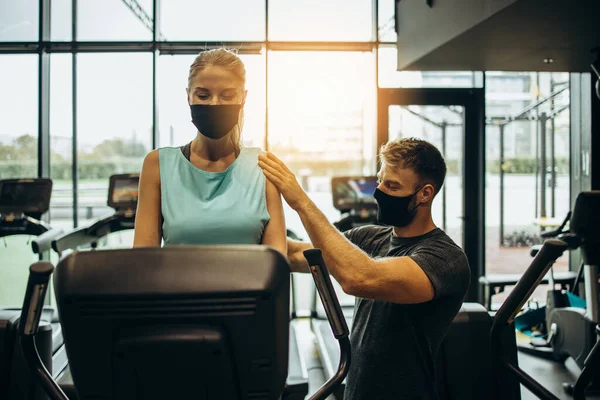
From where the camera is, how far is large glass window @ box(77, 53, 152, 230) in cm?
611

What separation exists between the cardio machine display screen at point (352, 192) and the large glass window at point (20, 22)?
3.57m

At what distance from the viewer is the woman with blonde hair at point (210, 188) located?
1.49m

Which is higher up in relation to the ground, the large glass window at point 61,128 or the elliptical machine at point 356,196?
the large glass window at point 61,128

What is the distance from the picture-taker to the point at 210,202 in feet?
4.97

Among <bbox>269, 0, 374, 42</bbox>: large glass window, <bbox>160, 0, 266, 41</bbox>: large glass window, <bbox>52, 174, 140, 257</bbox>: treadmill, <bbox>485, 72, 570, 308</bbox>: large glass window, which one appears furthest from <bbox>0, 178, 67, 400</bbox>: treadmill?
<bbox>485, 72, 570, 308</bbox>: large glass window

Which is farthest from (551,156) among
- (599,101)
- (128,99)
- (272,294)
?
(272,294)

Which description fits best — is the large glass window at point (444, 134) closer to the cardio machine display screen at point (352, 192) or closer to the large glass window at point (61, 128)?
the cardio machine display screen at point (352, 192)

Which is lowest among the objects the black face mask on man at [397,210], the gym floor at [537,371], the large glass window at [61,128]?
the gym floor at [537,371]

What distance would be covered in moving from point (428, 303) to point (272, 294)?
3.28 ft

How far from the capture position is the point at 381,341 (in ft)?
6.00

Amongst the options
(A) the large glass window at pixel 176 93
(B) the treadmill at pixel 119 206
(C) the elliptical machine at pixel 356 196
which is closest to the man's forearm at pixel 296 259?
(C) the elliptical machine at pixel 356 196

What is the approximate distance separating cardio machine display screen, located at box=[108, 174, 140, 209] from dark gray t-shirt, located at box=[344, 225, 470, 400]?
3763 millimetres

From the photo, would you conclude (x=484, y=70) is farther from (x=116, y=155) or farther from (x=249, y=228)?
(x=249, y=228)

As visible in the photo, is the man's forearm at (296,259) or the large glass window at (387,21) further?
the large glass window at (387,21)
